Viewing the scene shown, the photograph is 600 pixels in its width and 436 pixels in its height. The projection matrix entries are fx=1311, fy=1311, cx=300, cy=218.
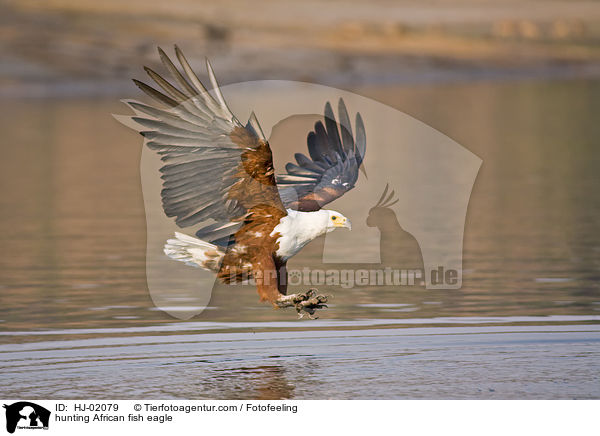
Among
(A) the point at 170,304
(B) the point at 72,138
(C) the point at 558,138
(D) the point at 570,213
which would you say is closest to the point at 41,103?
(B) the point at 72,138

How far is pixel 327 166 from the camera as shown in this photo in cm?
1086

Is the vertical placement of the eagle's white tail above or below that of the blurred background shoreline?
below

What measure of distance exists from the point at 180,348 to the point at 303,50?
53144mm

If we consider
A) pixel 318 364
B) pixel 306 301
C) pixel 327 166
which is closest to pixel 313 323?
pixel 327 166

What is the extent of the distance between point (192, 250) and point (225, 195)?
561 mm

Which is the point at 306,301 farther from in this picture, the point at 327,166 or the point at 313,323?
the point at 313,323

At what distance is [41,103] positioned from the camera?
49.0 m

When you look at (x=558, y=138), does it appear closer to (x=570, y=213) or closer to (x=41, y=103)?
(x=570, y=213)

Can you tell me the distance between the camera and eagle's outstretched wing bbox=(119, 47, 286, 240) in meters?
9.01
